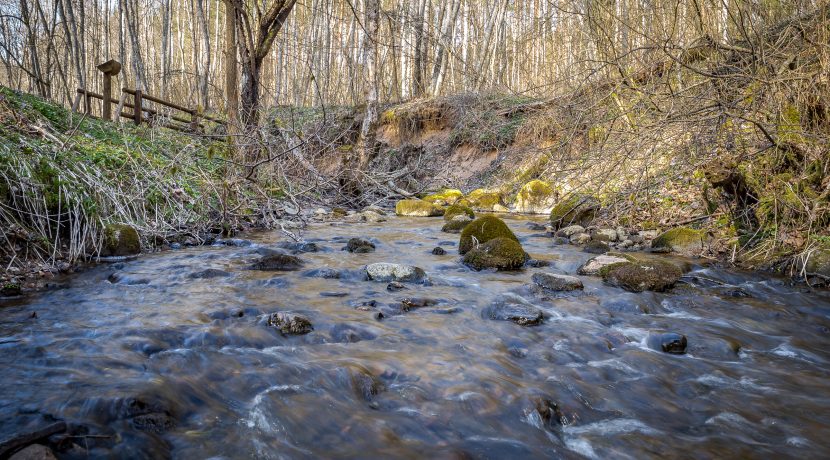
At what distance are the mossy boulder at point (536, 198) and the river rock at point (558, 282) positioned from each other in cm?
699

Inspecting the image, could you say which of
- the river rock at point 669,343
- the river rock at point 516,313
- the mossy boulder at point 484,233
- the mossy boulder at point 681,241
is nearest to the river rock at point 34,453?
the river rock at point 516,313

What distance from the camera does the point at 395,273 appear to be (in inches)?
198

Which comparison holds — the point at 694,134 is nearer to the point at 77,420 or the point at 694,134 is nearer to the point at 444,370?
the point at 444,370

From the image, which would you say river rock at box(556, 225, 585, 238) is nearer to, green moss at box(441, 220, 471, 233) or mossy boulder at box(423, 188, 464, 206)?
green moss at box(441, 220, 471, 233)

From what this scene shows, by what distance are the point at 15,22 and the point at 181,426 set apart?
21074 millimetres

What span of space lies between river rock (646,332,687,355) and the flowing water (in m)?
0.08

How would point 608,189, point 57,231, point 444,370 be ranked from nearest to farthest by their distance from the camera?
point 444,370 < point 57,231 < point 608,189

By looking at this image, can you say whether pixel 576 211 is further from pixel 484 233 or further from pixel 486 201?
pixel 486 201

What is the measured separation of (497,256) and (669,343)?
2480 mm

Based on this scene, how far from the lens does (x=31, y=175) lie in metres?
4.77

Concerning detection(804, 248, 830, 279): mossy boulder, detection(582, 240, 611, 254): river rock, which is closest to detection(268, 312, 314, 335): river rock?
detection(582, 240, 611, 254): river rock

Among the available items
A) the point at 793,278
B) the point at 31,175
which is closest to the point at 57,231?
the point at 31,175

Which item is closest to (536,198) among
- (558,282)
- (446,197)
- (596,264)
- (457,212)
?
(446,197)

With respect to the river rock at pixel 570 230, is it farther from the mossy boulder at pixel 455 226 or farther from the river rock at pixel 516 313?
the river rock at pixel 516 313
